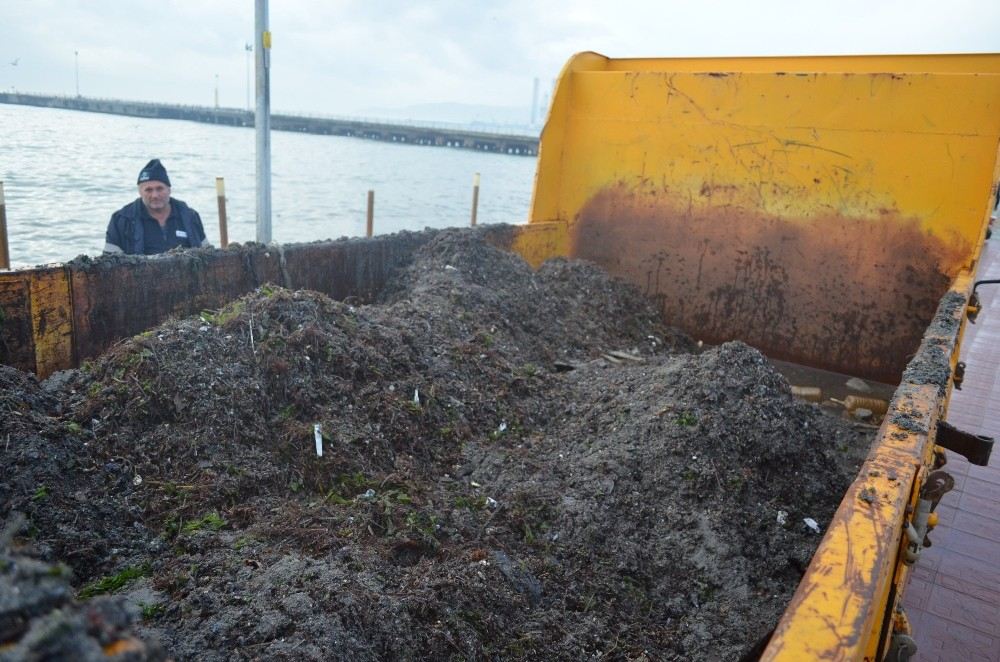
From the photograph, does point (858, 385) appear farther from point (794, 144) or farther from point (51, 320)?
point (51, 320)

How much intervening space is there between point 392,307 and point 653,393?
163cm

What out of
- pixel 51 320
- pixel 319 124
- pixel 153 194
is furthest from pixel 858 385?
pixel 319 124

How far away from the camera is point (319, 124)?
7856 centimetres

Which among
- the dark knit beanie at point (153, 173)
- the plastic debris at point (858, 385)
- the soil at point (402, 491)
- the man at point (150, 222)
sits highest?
the dark knit beanie at point (153, 173)

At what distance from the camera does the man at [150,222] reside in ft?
15.7

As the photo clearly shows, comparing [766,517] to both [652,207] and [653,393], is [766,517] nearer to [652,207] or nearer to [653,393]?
[653,393]

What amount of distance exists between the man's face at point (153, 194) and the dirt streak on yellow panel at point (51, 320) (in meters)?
1.95

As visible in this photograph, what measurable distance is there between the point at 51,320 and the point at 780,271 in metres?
4.85

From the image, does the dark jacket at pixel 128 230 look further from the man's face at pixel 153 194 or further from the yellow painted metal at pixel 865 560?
the yellow painted metal at pixel 865 560

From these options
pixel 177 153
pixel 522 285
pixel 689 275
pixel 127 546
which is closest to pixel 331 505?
pixel 127 546

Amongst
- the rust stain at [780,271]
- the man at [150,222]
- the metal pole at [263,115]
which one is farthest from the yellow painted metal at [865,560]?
Answer: the metal pole at [263,115]

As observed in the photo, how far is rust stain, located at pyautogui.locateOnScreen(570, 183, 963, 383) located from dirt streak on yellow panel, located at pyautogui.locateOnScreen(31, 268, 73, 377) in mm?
4186

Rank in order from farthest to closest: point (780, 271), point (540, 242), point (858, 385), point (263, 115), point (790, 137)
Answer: point (263, 115)
point (540, 242)
point (780, 271)
point (790, 137)
point (858, 385)

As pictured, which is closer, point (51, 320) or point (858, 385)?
point (51, 320)
